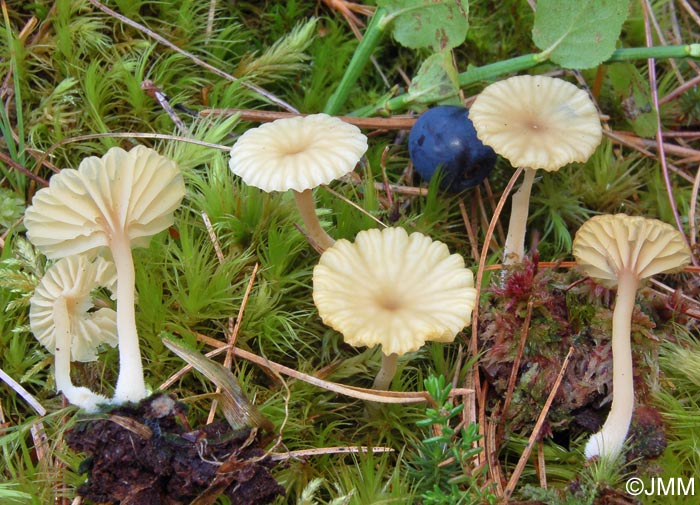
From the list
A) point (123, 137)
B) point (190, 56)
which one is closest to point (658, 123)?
point (190, 56)

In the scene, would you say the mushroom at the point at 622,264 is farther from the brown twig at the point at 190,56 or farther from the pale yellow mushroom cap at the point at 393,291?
the brown twig at the point at 190,56

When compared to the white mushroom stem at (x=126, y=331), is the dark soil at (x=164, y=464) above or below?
below

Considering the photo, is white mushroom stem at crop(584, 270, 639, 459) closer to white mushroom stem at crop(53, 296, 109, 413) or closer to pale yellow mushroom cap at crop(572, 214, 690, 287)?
pale yellow mushroom cap at crop(572, 214, 690, 287)

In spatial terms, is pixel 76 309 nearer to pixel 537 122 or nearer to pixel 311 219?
pixel 311 219

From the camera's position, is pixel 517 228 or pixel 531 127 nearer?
pixel 531 127

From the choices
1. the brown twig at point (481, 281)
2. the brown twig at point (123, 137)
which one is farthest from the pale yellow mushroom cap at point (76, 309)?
the brown twig at point (481, 281)

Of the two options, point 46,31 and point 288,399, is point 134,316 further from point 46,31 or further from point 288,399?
point 46,31
